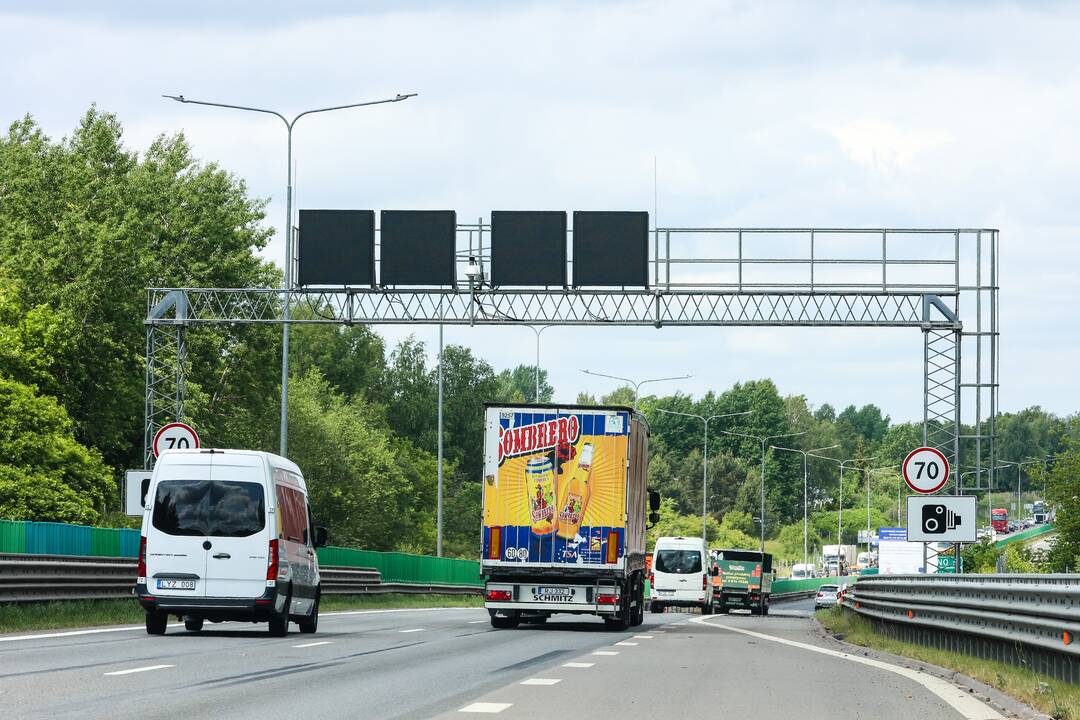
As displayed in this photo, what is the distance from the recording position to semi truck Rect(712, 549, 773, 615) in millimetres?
67125

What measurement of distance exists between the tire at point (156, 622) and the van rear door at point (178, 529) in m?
0.53

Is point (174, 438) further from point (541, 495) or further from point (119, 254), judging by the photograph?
point (119, 254)

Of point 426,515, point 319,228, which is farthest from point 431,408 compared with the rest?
point 319,228

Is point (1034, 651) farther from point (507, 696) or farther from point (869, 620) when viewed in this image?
point (869, 620)

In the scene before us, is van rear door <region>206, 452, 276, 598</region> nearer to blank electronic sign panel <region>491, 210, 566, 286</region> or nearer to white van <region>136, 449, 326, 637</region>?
white van <region>136, 449, 326, 637</region>

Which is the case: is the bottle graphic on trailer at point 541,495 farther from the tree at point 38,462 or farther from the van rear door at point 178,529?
the tree at point 38,462

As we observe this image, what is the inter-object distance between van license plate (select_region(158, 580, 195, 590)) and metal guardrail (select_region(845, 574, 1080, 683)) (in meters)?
8.89

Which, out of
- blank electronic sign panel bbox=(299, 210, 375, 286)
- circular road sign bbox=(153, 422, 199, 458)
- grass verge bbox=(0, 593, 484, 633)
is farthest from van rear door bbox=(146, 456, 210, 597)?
blank electronic sign panel bbox=(299, 210, 375, 286)

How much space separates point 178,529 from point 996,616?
1001 cm

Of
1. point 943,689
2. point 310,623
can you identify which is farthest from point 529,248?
point 943,689

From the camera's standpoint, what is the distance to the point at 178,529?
2164 centimetres

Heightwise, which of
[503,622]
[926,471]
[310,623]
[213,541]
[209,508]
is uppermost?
[926,471]

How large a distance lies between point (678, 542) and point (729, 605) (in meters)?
9.45

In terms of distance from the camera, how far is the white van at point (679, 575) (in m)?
58.1
